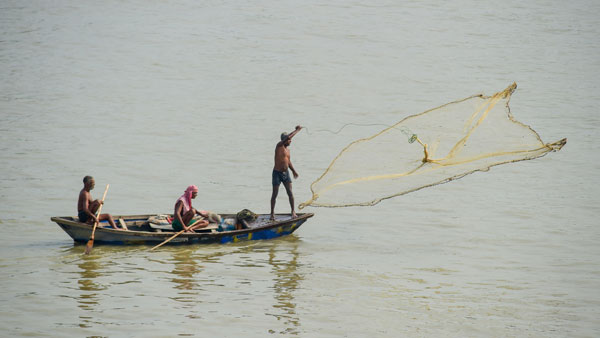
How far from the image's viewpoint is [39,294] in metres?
9.39

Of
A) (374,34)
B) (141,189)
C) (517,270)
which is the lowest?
(517,270)

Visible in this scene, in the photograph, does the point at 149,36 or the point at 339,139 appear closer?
the point at 339,139

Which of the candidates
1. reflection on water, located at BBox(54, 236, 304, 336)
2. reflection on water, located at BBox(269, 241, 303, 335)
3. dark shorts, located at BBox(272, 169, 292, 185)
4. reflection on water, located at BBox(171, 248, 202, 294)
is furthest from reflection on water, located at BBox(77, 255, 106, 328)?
dark shorts, located at BBox(272, 169, 292, 185)

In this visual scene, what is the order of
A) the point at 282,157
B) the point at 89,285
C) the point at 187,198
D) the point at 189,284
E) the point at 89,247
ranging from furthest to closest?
the point at 282,157 < the point at 187,198 < the point at 89,247 < the point at 189,284 < the point at 89,285

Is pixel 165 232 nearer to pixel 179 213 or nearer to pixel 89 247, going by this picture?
pixel 179 213

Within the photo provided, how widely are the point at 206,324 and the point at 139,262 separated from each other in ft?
8.79

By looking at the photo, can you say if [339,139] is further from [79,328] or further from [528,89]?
[79,328]

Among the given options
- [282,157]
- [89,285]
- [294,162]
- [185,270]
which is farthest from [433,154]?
[294,162]

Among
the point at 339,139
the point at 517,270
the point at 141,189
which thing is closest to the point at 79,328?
the point at 517,270

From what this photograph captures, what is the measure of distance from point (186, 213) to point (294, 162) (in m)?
7.08

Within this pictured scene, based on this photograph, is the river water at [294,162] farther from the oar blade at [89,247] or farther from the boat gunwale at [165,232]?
the boat gunwale at [165,232]

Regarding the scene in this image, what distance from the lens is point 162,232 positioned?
37.7ft

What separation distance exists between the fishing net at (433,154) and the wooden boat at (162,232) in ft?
3.46

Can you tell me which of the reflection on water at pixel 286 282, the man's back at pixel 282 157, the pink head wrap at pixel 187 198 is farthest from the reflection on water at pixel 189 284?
the man's back at pixel 282 157
